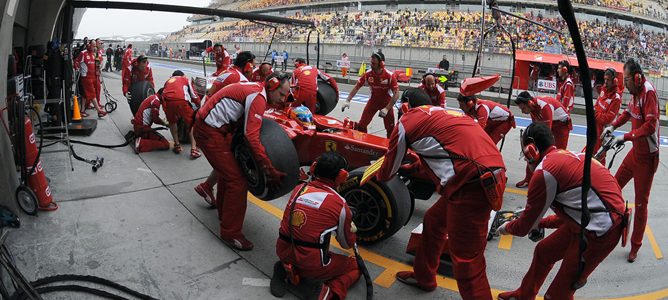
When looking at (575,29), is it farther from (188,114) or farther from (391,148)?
(188,114)

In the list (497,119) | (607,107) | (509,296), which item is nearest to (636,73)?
(497,119)

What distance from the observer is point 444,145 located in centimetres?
318

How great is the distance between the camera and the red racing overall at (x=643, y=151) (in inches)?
177

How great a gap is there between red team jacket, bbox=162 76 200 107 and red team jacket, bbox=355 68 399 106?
2.98m

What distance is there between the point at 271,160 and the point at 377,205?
1057mm

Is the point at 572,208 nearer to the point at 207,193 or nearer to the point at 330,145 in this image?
the point at 330,145

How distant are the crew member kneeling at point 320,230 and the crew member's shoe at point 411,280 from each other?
22.7 inches

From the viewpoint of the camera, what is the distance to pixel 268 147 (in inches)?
164

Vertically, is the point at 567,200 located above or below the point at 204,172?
above

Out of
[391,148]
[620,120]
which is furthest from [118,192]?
[620,120]

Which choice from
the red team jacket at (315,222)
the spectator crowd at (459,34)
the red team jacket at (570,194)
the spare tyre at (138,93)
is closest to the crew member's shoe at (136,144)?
the spare tyre at (138,93)

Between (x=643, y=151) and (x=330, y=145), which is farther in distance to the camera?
(x=330, y=145)

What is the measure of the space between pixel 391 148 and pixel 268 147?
4.18 ft

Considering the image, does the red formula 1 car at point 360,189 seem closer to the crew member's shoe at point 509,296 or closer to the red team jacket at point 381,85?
the crew member's shoe at point 509,296
